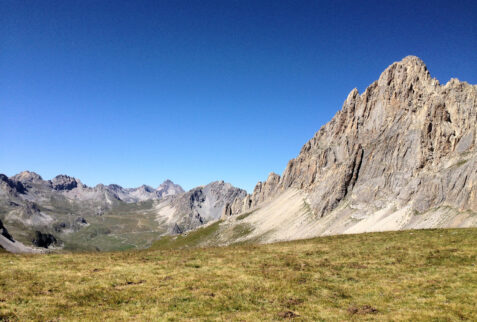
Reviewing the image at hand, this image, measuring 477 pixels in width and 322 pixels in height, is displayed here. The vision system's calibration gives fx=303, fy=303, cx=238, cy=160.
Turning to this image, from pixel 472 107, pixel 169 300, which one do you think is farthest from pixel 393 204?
pixel 169 300

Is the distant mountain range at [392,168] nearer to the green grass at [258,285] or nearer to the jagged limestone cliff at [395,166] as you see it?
the jagged limestone cliff at [395,166]

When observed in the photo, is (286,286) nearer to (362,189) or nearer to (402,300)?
(402,300)

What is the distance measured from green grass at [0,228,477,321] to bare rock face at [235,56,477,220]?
68.1 m

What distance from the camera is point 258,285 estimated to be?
23.2 metres

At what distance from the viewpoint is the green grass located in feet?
58.8

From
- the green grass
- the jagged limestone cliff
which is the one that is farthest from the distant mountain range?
the green grass

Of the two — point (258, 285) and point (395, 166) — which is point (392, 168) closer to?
point (395, 166)

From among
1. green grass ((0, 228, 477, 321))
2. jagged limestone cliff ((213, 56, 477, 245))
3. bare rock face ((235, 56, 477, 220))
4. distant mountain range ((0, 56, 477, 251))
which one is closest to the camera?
green grass ((0, 228, 477, 321))

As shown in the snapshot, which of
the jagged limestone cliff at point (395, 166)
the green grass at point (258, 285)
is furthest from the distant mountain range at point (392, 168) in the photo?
the green grass at point (258, 285)

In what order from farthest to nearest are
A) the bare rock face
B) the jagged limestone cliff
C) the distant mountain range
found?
the bare rock face
the distant mountain range
the jagged limestone cliff

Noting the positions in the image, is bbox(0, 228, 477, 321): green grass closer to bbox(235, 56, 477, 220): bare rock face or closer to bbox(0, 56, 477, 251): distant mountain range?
bbox(0, 56, 477, 251): distant mountain range

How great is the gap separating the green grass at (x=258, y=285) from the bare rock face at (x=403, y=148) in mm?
68139

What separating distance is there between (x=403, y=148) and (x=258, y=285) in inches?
4918

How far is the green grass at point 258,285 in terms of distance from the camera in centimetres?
1792
